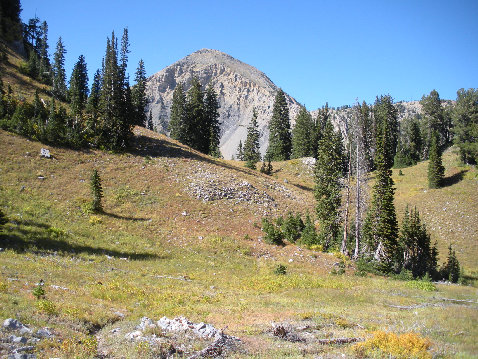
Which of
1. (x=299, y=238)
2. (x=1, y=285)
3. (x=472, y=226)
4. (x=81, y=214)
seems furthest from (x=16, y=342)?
(x=472, y=226)

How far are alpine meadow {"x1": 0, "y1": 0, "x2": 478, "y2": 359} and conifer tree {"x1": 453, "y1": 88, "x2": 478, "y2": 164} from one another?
562 mm

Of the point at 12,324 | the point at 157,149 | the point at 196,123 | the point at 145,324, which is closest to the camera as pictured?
the point at 12,324

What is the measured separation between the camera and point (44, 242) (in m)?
25.6

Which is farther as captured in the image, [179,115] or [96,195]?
[179,115]

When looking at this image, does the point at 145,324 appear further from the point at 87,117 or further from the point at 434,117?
the point at 434,117

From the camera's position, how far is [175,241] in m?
33.4

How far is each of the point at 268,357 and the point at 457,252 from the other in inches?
2039

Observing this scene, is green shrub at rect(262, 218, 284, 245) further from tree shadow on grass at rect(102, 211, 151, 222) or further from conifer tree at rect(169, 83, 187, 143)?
conifer tree at rect(169, 83, 187, 143)

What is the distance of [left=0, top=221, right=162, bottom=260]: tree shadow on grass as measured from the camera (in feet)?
78.6

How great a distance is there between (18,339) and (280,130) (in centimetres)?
8349

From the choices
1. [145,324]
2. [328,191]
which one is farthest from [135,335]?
[328,191]

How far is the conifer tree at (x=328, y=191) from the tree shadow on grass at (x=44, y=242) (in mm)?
19897

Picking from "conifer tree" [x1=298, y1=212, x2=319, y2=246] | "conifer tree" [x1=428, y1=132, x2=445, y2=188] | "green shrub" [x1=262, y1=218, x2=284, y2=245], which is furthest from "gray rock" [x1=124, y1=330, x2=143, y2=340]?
"conifer tree" [x1=428, y1=132, x2=445, y2=188]

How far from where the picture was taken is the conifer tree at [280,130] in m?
87.5
